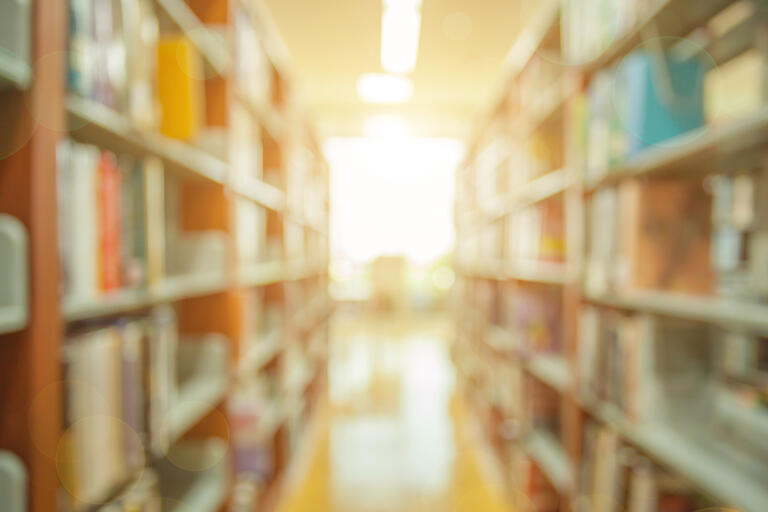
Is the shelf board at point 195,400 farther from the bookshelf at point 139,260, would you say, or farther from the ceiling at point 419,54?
the ceiling at point 419,54

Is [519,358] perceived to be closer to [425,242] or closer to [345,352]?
[345,352]

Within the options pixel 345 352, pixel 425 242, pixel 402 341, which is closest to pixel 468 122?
pixel 425 242

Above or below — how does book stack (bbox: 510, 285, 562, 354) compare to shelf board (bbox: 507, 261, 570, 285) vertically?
below

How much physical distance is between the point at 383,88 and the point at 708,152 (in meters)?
5.13

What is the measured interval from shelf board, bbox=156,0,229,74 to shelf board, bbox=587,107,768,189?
46.9 inches

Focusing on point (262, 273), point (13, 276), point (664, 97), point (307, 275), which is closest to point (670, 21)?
point (664, 97)

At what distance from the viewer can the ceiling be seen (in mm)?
3727

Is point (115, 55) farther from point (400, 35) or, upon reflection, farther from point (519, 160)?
point (400, 35)

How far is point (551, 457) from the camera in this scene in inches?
71.2

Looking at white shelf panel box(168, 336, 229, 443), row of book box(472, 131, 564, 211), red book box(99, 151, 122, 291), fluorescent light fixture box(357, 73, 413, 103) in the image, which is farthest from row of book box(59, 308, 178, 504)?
fluorescent light fixture box(357, 73, 413, 103)

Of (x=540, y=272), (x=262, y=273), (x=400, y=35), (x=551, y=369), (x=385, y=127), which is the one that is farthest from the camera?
(x=385, y=127)

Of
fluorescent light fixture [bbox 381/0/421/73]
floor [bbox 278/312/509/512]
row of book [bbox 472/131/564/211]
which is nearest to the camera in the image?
row of book [bbox 472/131/564/211]

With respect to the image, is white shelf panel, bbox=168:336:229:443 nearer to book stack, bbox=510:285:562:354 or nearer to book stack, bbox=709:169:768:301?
book stack, bbox=510:285:562:354

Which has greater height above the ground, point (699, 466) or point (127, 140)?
point (127, 140)
